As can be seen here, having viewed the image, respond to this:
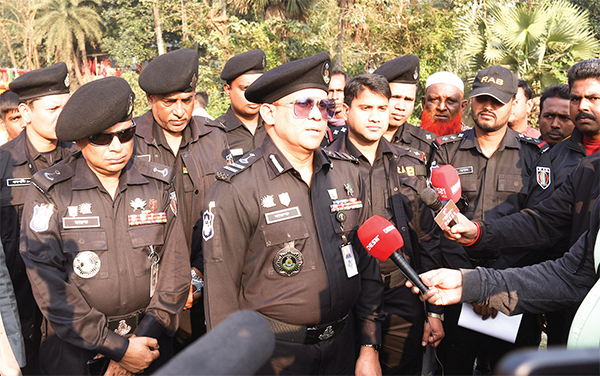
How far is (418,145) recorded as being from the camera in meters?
4.91

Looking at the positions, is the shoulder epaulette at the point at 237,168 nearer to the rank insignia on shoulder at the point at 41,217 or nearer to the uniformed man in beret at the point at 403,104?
the rank insignia on shoulder at the point at 41,217

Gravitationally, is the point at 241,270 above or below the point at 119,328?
above

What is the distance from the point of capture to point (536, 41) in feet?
38.1

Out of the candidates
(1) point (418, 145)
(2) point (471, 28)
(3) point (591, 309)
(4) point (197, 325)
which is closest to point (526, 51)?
(2) point (471, 28)

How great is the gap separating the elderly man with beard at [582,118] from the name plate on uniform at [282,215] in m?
2.52

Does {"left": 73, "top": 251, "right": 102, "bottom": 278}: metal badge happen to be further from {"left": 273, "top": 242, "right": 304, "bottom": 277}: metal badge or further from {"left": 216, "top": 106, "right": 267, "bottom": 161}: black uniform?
{"left": 216, "top": 106, "right": 267, "bottom": 161}: black uniform

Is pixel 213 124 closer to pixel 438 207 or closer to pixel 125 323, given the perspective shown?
pixel 125 323

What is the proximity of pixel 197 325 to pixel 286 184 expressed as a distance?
6.59 feet

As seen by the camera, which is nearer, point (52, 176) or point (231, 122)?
point (52, 176)

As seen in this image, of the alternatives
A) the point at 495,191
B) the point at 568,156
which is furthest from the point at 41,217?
the point at 568,156

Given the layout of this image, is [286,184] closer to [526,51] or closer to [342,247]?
[342,247]

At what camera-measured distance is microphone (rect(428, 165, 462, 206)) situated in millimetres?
2975

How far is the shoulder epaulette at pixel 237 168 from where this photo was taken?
2.66m

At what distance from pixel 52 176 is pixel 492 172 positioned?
3382 millimetres
